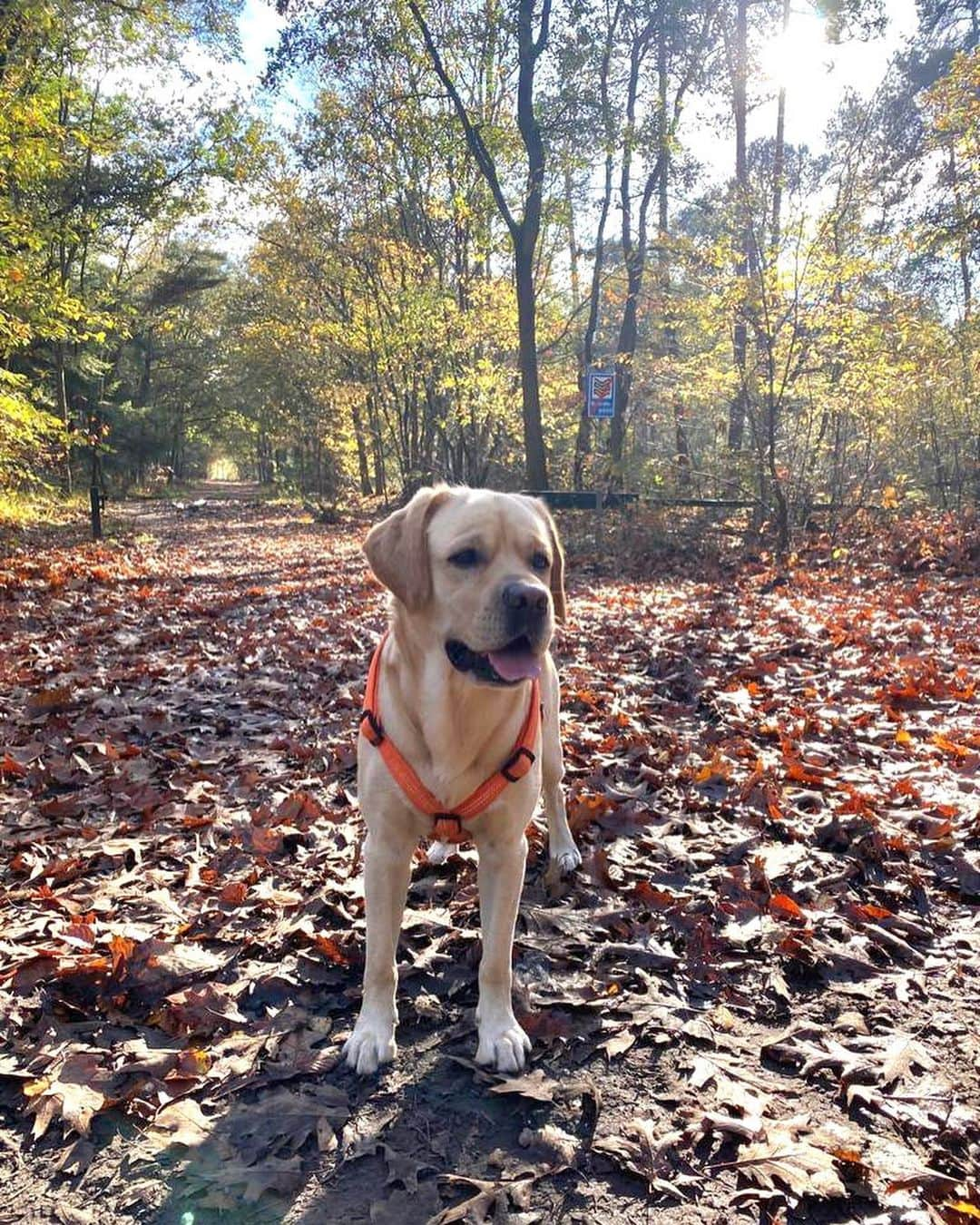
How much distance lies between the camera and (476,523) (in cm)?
269

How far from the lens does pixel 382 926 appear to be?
2.52m

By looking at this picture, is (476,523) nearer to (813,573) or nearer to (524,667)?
(524,667)

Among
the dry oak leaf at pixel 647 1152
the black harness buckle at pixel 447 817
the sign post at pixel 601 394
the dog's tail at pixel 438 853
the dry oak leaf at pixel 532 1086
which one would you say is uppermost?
the sign post at pixel 601 394

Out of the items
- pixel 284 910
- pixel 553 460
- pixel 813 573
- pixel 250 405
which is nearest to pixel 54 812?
pixel 284 910

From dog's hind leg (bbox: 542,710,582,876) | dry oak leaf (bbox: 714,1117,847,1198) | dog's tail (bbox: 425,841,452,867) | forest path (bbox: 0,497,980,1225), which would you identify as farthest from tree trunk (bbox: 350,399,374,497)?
dry oak leaf (bbox: 714,1117,847,1198)

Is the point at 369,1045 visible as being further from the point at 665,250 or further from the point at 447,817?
the point at 665,250

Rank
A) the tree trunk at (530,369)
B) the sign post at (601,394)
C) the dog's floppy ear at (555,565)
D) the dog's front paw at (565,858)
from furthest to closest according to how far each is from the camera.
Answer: the tree trunk at (530,369)
the sign post at (601,394)
the dog's front paw at (565,858)
the dog's floppy ear at (555,565)

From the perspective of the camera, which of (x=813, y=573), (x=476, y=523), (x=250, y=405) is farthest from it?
(x=250, y=405)

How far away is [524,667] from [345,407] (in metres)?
30.0

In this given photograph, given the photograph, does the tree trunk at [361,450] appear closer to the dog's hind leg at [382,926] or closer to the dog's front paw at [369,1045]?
the dog's hind leg at [382,926]

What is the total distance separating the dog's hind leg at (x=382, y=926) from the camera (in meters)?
2.50

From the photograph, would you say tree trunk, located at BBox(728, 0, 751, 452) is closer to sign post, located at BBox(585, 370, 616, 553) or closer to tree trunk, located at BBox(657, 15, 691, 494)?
tree trunk, located at BBox(657, 15, 691, 494)

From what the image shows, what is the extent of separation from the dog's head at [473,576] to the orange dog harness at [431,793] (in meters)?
0.29

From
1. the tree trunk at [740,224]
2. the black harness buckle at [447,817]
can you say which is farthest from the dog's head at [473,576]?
the tree trunk at [740,224]
